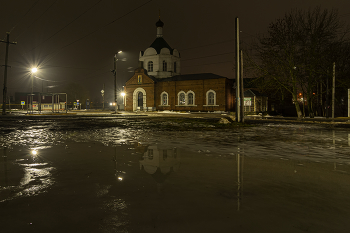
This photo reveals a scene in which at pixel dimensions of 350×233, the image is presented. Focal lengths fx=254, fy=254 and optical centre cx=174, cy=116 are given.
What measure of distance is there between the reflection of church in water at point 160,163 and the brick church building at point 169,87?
41.0 meters

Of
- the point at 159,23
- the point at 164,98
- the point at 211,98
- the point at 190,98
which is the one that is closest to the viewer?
the point at 211,98

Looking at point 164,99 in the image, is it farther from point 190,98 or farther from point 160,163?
point 160,163

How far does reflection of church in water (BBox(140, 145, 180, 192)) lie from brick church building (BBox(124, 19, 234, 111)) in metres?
41.0

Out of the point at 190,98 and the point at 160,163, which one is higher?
the point at 190,98

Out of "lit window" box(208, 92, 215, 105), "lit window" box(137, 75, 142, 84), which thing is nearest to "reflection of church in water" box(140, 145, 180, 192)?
"lit window" box(208, 92, 215, 105)

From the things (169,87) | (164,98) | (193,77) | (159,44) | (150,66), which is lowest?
(164,98)

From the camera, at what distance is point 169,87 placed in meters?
53.4

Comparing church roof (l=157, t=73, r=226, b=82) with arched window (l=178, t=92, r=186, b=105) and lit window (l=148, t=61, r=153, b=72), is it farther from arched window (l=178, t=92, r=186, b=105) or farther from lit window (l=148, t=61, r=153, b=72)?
lit window (l=148, t=61, r=153, b=72)

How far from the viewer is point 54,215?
3.03 meters

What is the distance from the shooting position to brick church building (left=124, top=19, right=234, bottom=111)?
160 feet

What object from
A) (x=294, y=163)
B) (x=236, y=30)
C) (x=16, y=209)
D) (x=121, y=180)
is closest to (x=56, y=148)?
(x=121, y=180)

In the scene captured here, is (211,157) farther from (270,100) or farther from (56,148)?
(270,100)

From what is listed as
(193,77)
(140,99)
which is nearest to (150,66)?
(140,99)

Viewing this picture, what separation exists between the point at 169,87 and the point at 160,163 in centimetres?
4810
